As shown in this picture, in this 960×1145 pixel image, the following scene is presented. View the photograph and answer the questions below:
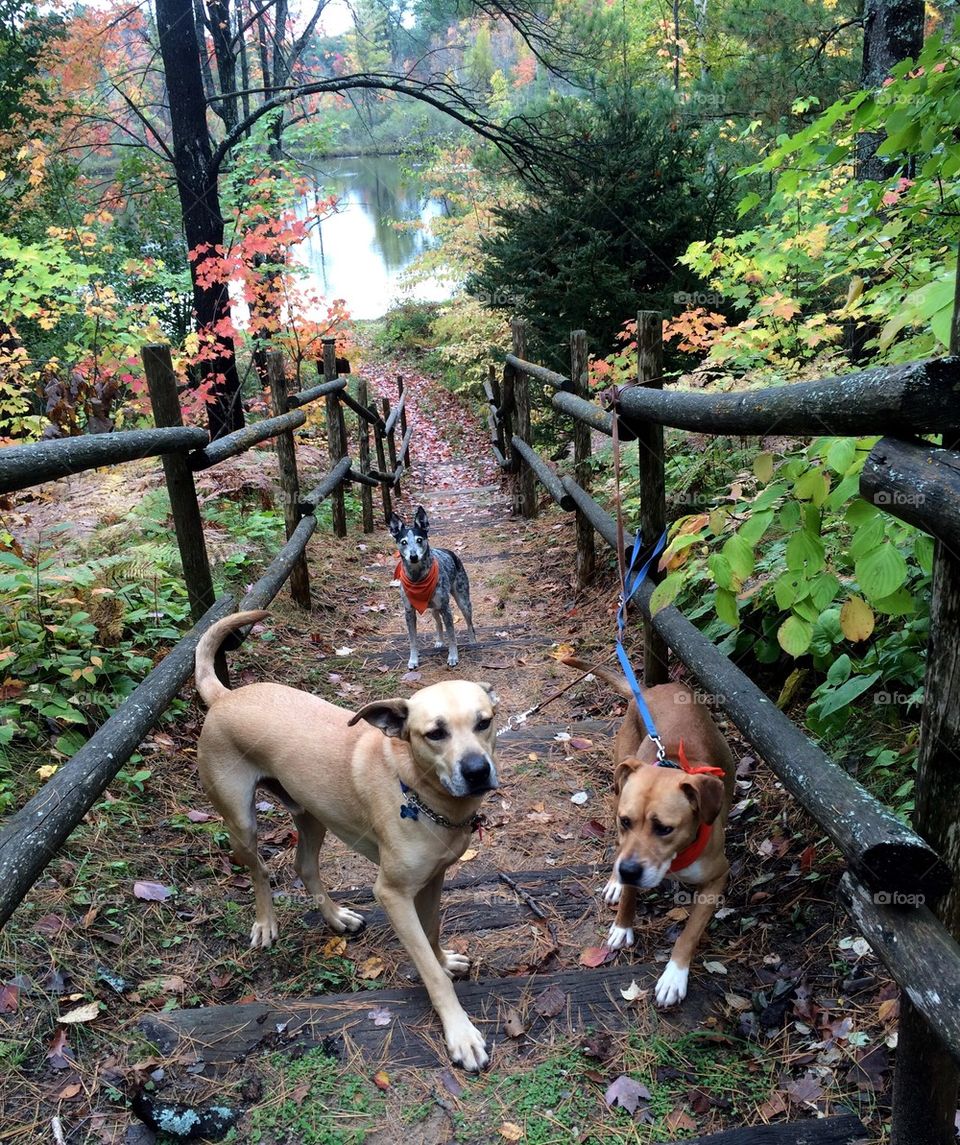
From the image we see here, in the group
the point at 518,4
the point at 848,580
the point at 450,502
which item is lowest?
the point at 450,502

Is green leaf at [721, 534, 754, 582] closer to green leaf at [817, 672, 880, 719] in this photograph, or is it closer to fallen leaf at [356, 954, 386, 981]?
green leaf at [817, 672, 880, 719]

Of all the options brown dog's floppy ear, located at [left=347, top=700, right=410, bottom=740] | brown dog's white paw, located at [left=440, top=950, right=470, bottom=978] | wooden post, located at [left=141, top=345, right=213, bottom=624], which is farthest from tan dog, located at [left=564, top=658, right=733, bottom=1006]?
wooden post, located at [left=141, top=345, right=213, bottom=624]

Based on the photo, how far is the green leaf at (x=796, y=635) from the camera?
6.55 feet

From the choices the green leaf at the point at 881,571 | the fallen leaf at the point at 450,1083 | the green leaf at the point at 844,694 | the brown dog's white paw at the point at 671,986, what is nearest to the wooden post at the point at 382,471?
the green leaf at the point at 844,694

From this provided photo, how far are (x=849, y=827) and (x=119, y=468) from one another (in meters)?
7.51

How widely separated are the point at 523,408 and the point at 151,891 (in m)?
7.53

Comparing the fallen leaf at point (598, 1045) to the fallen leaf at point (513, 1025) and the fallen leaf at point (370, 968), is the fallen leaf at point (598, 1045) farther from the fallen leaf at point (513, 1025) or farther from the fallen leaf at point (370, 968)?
the fallen leaf at point (370, 968)

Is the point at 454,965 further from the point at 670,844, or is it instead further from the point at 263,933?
the point at 670,844

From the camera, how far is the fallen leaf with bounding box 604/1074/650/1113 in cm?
213

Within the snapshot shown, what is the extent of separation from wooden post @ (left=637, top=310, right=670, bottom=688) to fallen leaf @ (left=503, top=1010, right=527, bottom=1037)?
1.66 metres

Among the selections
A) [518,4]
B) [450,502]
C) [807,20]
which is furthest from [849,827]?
[807,20]

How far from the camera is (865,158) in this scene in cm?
769

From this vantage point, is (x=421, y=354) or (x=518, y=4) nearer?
(x=518, y=4)

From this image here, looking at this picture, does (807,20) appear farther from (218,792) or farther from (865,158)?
(218,792)
